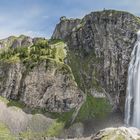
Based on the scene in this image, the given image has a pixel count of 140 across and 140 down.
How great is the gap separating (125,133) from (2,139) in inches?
2241

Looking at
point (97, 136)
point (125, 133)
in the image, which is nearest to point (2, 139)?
point (97, 136)

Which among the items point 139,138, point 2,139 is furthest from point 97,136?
point 2,139

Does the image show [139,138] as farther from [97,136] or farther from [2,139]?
[2,139]

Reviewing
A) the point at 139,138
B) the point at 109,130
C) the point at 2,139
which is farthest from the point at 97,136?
the point at 2,139

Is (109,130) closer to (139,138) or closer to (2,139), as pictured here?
(139,138)

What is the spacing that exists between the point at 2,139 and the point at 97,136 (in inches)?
1739

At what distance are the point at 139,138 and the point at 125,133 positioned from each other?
21.8ft

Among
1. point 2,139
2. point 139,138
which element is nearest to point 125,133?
point 139,138

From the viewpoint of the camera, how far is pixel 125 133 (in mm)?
192250

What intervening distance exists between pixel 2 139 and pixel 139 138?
63.0 m

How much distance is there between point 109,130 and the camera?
194 metres

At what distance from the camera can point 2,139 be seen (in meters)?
199

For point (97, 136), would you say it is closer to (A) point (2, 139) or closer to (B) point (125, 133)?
(B) point (125, 133)

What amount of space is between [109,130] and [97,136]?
20.8ft
